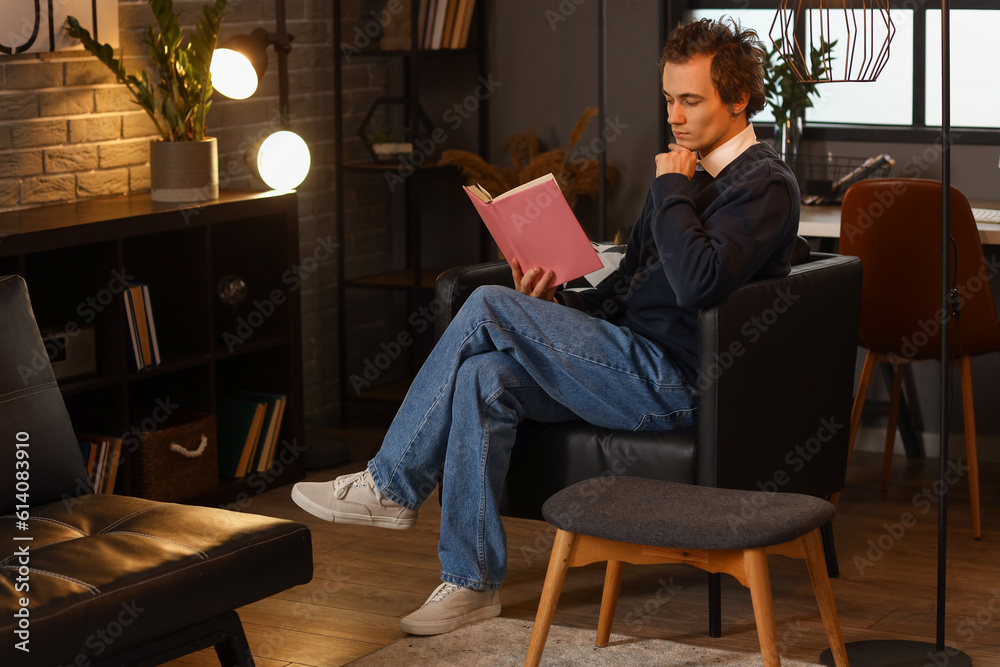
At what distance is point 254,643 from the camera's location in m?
2.49

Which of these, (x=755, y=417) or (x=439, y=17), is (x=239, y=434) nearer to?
(x=439, y=17)

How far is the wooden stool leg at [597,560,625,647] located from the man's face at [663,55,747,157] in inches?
32.5

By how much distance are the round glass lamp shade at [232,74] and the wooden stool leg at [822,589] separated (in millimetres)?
2081

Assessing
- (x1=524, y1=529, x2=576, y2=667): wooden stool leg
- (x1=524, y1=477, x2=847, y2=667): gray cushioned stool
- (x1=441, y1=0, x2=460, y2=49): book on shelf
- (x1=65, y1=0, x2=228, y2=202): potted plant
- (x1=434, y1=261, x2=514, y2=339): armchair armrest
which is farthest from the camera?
(x1=441, y1=0, x2=460, y2=49): book on shelf

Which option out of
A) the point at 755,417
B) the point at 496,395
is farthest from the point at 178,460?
the point at 755,417

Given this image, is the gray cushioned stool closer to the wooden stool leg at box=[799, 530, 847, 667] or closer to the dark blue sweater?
the wooden stool leg at box=[799, 530, 847, 667]

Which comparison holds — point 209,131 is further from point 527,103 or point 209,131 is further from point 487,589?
point 487,589

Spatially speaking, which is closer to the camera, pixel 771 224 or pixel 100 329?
pixel 771 224

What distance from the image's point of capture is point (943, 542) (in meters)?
2.30

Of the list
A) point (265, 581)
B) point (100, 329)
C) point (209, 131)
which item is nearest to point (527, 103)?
point (209, 131)

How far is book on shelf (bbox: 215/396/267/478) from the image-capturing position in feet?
11.7

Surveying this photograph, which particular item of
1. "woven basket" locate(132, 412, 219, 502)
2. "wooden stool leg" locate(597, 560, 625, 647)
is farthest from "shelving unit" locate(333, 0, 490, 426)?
"wooden stool leg" locate(597, 560, 625, 647)

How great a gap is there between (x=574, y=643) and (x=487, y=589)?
8.3 inches

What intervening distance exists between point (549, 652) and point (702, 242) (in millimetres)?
797
